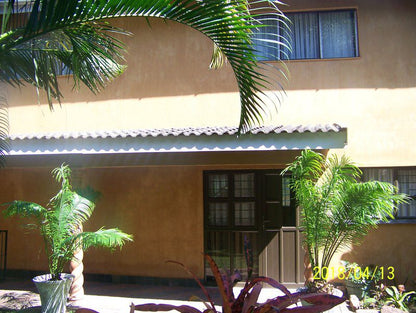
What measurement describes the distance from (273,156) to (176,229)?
2.76 metres

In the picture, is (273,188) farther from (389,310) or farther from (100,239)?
(100,239)

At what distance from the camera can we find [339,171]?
6.39m

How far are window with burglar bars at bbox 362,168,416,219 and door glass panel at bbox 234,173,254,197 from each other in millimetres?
2312

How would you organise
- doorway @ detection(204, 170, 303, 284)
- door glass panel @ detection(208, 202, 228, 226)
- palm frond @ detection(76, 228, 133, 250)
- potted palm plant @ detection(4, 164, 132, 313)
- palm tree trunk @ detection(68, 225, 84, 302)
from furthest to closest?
door glass panel @ detection(208, 202, 228, 226) → doorway @ detection(204, 170, 303, 284) → palm tree trunk @ detection(68, 225, 84, 302) → potted palm plant @ detection(4, 164, 132, 313) → palm frond @ detection(76, 228, 133, 250)

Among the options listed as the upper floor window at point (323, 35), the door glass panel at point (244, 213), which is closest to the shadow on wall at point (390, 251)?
the door glass panel at point (244, 213)

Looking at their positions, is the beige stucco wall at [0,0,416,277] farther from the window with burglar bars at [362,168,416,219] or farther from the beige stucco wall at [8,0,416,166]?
the window with burglar bars at [362,168,416,219]

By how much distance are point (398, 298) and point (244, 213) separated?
3.27m

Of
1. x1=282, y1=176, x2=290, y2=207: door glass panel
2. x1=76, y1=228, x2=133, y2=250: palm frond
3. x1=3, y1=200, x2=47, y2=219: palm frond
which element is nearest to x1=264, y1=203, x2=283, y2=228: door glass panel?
x1=282, y1=176, x2=290, y2=207: door glass panel

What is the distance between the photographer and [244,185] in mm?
8945

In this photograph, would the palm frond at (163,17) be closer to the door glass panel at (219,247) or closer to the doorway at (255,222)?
the doorway at (255,222)

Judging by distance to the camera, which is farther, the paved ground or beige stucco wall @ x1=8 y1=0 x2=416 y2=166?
beige stucco wall @ x1=8 y1=0 x2=416 y2=166

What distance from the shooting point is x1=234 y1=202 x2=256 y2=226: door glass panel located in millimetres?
8883

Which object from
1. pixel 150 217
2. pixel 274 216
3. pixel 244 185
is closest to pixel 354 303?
pixel 274 216

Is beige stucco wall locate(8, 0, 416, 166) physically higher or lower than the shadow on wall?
higher
